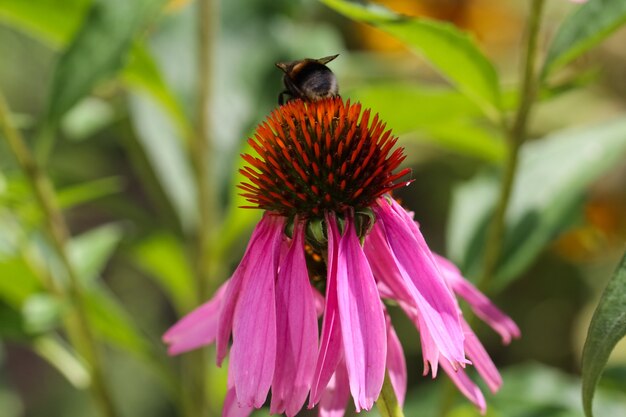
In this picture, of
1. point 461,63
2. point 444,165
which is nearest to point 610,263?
point 444,165

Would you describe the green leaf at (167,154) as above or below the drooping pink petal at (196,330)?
above

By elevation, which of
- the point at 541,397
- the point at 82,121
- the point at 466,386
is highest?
the point at 82,121

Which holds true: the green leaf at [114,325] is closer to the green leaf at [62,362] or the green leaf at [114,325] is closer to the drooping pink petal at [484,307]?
the green leaf at [62,362]

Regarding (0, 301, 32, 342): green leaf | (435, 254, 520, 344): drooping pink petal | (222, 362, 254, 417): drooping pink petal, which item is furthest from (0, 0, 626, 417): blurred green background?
(222, 362, 254, 417): drooping pink petal

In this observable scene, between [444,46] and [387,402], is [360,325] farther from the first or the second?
[444,46]

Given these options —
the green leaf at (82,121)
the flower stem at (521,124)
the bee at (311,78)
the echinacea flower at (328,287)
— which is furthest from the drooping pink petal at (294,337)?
the green leaf at (82,121)

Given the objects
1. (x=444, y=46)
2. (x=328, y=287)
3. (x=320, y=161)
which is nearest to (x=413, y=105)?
(x=444, y=46)

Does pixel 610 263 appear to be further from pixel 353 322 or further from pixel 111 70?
pixel 353 322
